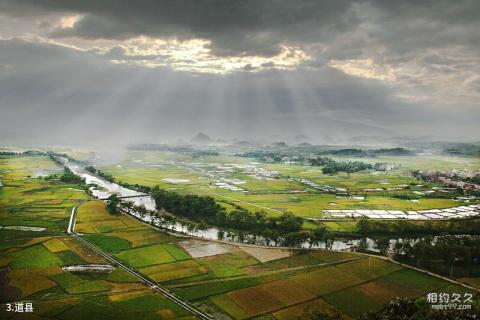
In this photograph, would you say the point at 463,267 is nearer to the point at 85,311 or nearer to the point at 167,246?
the point at 167,246

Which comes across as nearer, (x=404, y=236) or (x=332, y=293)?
(x=332, y=293)

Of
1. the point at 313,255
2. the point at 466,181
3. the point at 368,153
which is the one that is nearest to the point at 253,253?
the point at 313,255

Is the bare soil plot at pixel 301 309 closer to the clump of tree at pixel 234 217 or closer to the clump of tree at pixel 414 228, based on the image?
the clump of tree at pixel 234 217

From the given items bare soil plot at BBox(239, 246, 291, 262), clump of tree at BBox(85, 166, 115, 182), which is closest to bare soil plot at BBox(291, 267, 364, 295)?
bare soil plot at BBox(239, 246, 291, 262)

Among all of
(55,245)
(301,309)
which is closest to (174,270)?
(301,309)

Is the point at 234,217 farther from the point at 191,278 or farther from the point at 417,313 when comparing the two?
the point at 417,313

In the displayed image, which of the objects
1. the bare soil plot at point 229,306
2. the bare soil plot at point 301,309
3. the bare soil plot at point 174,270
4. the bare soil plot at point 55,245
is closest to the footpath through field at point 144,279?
the bare soil plot at point 174,270

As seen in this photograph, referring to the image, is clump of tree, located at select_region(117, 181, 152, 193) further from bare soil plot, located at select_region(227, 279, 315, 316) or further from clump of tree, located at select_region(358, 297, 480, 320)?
clump of tree, located at select_region(358, 297, 480, 320)

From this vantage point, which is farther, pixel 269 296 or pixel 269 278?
pixel 269 278
